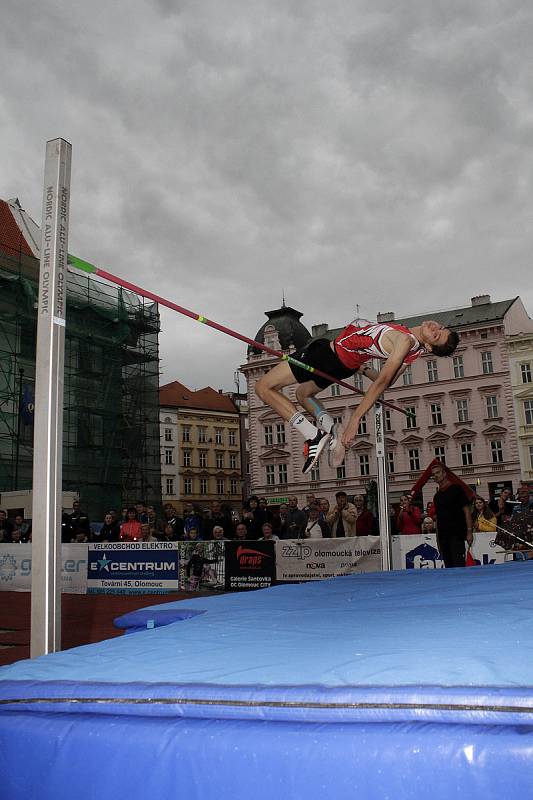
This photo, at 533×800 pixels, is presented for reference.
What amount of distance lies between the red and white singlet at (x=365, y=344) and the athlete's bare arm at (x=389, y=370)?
6cm

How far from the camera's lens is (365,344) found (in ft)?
16.2

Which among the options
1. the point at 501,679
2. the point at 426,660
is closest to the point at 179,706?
the point at 426,660

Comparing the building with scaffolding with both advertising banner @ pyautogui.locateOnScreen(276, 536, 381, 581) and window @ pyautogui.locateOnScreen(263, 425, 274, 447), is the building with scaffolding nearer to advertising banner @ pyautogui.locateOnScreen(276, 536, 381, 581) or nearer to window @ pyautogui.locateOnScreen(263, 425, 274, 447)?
window @ pyautogui.locateOnScreen(263, 425, 274, 447)

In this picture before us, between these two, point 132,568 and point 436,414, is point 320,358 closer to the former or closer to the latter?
point 132,568

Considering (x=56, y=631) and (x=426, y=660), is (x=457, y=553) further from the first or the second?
(x=426, y=660)

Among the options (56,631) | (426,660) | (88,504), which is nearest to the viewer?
(426,660)

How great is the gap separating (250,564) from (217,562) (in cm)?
58

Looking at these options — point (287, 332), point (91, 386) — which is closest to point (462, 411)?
point (287, 332)

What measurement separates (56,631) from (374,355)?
2902 mm

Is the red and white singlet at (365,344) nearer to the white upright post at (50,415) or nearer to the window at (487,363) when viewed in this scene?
the white upright post at (50,415)

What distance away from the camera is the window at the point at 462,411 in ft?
118

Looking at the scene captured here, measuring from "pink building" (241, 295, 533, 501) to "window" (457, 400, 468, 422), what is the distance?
5 cm

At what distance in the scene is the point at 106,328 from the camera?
984 inches

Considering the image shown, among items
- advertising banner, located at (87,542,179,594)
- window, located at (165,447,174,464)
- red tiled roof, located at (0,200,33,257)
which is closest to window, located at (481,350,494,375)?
window, located at (165,447,174,464)
